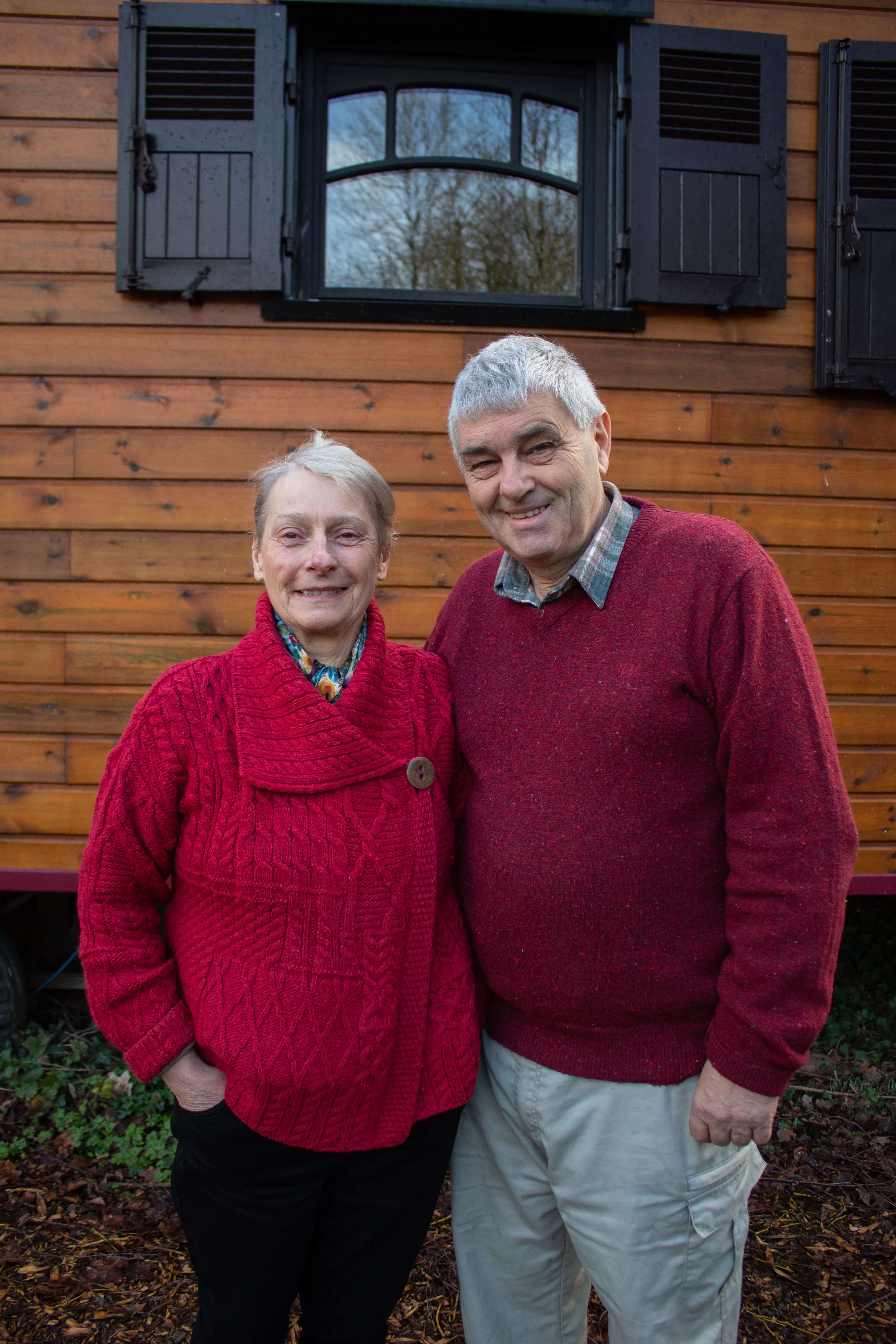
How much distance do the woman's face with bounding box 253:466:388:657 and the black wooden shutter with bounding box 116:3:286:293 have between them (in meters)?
1.88

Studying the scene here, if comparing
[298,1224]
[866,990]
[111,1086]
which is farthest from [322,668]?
[866,990]

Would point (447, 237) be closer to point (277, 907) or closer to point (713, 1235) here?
point (277, 907)

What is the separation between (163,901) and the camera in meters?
1.49

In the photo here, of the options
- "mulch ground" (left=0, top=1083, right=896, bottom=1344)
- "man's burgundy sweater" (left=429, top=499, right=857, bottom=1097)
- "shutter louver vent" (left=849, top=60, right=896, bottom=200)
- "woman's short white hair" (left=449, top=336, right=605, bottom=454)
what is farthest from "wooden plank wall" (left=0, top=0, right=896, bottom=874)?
"man's burgundy sweater" (left=429, top=499, right=857, bottom=1097)

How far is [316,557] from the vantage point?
4.81ft

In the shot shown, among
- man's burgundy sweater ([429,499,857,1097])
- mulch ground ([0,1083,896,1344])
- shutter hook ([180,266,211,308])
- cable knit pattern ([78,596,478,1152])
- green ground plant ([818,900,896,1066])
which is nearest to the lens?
man's burgundy sweater ([429,499,857,1097])

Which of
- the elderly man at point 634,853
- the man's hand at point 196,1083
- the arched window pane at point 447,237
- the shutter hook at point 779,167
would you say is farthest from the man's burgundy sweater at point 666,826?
the shutter hook at point 779,167

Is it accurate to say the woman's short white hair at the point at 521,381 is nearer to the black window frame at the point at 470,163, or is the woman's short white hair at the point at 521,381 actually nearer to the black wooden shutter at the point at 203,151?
the black window frame at the point at 470,163

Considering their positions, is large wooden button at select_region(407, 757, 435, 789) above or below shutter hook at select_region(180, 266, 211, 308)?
below

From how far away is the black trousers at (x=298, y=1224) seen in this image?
1.40m

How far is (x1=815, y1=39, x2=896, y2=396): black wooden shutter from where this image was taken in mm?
3117

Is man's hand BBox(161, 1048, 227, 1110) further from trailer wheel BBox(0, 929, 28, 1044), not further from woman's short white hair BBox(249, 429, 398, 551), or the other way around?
trailer wheel BBox(0, 929, 28, 1044)

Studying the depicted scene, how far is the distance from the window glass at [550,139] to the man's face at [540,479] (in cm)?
231

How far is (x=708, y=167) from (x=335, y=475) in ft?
8.15
